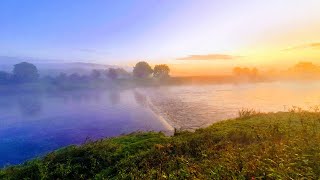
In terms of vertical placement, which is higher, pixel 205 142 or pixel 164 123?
pixel 205 142

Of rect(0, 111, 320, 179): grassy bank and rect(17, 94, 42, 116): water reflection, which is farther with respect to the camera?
rect(17, 94, 42, 116): water reflection

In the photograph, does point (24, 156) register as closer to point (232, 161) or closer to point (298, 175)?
point (232, 161)

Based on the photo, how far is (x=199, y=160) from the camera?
12.1m

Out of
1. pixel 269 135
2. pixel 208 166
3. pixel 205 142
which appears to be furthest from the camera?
pixel 205 142

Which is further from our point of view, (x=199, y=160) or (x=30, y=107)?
(x=30, y=107)

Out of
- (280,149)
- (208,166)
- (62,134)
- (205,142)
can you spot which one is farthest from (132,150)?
(62,134)

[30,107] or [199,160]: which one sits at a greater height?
[199,160]

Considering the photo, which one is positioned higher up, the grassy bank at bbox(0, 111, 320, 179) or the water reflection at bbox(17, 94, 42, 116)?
the grassy bank at bbox(0, 111, 320, 179)

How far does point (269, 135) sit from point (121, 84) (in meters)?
175

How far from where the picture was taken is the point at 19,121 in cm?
5709

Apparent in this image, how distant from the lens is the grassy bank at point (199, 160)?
8266 millimetres

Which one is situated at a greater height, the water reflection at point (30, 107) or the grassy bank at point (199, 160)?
the grassy bank at point (199, 160)

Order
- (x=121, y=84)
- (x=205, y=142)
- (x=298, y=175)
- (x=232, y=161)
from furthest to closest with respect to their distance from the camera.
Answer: (x=121, y=84), (x=205, y=142), (x=232, y=161), (x=298, y=175)

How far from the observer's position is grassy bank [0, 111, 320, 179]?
8.27 metres
